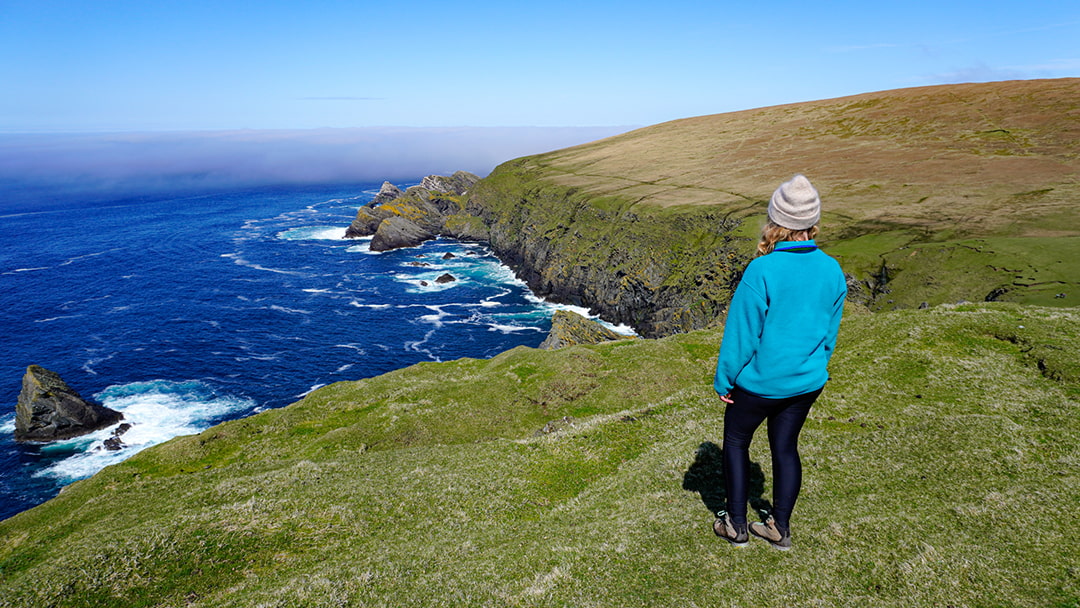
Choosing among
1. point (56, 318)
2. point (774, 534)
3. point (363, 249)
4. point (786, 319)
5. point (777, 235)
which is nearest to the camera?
point (786, 319)

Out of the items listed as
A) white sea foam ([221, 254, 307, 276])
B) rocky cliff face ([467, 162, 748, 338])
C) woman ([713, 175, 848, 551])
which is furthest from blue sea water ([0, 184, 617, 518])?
woman ([713, 175, 848, 551])

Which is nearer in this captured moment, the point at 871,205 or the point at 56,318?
the point at 871,205

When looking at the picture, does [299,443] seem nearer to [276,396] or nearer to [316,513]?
[316,513]

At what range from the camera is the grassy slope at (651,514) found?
31.4 feet

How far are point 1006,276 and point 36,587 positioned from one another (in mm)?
82317

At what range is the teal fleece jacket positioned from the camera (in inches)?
312

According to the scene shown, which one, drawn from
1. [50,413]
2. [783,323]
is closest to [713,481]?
[783,323]

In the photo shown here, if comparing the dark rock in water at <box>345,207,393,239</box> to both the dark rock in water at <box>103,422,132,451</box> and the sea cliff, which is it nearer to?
the sea cliff

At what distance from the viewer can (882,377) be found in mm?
21578

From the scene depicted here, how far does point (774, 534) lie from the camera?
9.95m

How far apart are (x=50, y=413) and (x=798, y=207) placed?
87.8 metres

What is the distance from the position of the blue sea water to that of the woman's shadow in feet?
232

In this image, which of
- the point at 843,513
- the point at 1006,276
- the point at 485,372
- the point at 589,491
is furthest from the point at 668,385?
the point at 1006,276

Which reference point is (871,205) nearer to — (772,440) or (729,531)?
(729,531)
